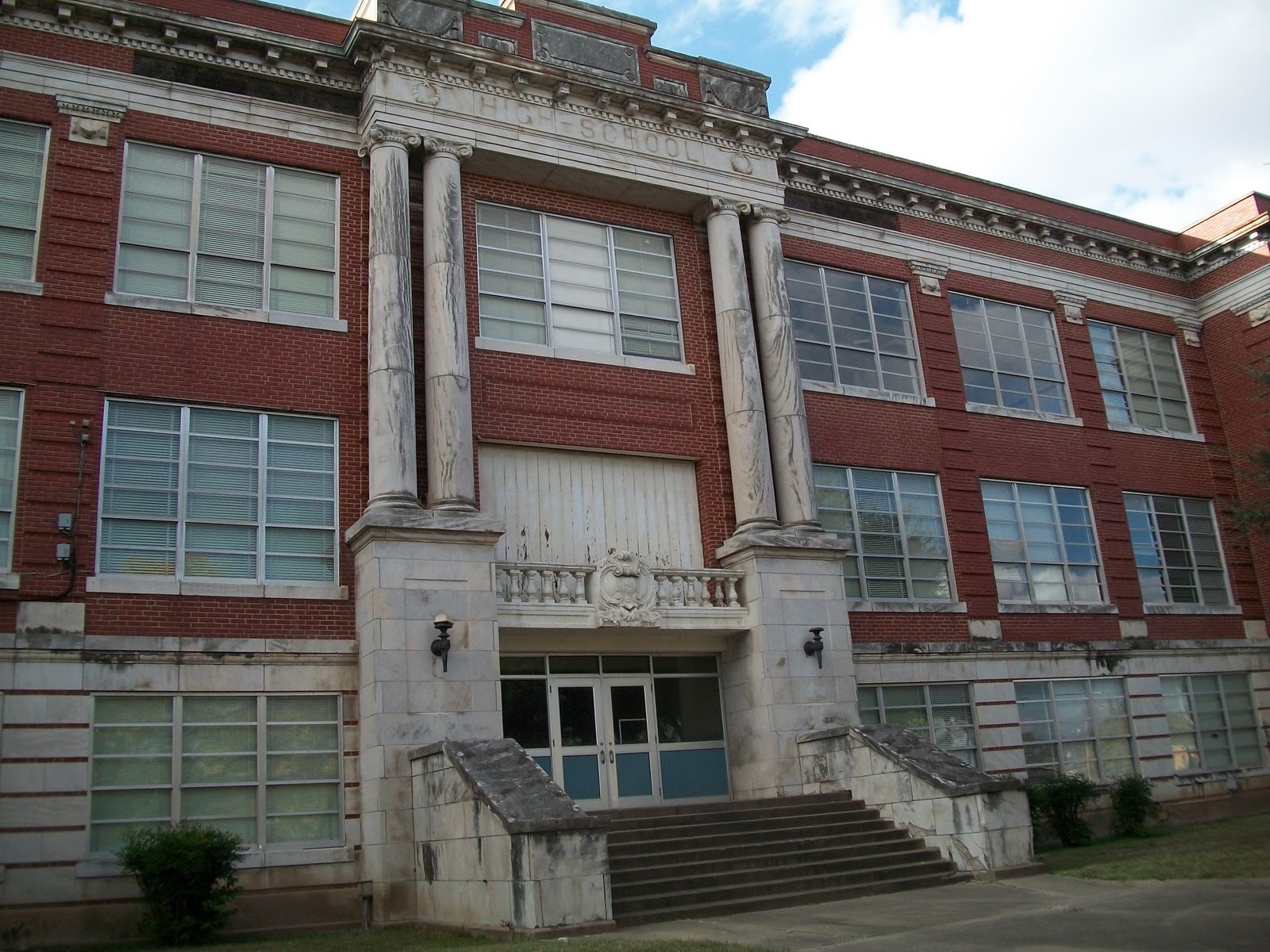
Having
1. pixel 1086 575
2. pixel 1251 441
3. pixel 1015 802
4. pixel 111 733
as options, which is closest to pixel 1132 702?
pixel 1086 575

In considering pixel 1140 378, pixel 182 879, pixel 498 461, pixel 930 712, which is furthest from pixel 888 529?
pixel 182 879

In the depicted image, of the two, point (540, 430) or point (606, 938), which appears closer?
point (606, 938)

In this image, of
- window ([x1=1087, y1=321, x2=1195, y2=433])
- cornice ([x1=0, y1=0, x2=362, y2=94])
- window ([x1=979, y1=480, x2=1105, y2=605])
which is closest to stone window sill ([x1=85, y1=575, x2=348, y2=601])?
cornice ([x1=0, y1=0, x2=362, y2=94])

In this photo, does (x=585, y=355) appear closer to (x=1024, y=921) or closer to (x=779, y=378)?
(x=779, y=378)

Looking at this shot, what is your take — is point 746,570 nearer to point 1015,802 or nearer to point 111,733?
point 1015,802

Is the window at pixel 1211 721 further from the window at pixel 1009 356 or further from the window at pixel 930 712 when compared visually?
the window at pixel 1009 356

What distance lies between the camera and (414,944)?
39.4 feet

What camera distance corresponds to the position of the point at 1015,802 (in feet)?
48.6

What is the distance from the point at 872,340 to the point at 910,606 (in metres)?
5.12

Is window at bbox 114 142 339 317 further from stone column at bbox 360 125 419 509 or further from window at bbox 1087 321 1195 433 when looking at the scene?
window at bbox 1087 321 1195 433

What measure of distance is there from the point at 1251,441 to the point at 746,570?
1416 cm

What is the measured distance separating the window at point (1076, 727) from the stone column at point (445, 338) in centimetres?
1112

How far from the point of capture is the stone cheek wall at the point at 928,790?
14531 millimetres

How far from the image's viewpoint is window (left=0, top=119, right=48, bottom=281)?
1548 centimetres
